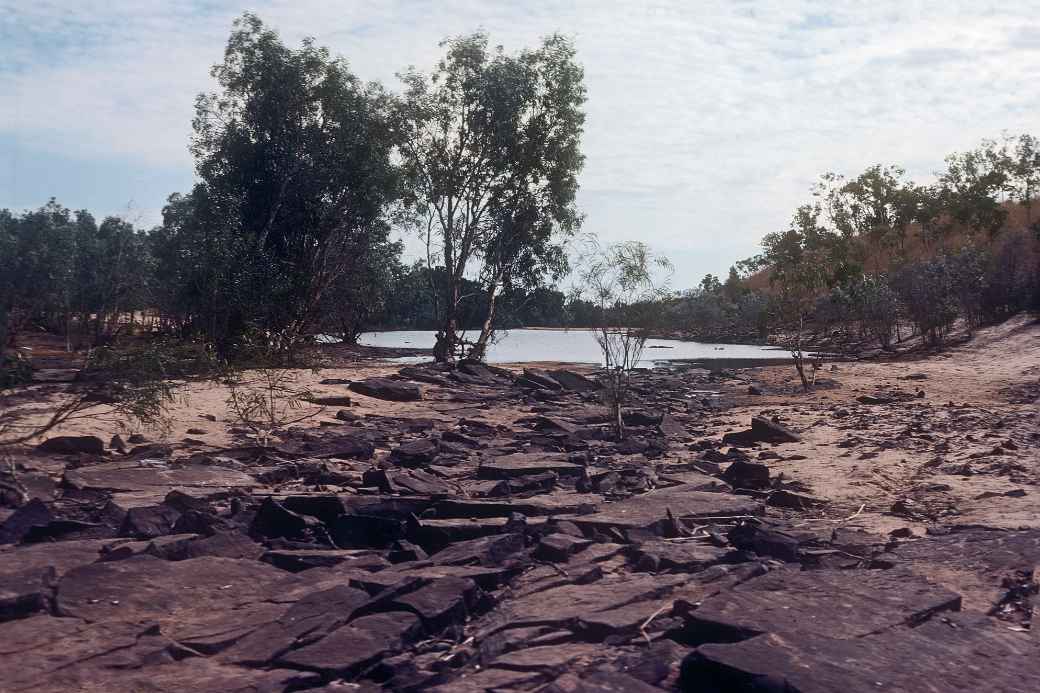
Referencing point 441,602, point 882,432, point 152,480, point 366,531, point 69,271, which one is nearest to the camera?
point 441,602

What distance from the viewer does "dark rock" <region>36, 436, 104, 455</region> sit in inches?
421

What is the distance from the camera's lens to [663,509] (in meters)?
8.43

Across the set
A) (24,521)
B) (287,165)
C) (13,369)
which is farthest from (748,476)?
(287,165)

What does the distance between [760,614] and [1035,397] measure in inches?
623

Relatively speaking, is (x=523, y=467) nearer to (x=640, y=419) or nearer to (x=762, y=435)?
(x=762, y=435)

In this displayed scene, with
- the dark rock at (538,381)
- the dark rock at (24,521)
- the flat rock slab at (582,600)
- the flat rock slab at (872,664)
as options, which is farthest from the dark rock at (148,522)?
the dark rock at (538,381)

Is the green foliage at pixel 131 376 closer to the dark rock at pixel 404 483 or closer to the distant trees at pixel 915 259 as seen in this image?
the dark rock at pixel 404 483

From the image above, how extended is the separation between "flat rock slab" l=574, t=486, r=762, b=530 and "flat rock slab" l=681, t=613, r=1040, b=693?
9.88 feet

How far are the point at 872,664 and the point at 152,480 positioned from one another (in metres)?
7.22

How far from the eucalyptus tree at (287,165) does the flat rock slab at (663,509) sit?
17231mm

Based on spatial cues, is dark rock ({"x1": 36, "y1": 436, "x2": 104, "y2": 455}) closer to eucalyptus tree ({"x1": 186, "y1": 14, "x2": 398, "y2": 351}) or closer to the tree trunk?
eucalyptus tree ({"x1": 186, "y1": 14, "x2": 398, "y2": 351})

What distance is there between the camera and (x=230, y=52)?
2555 cm

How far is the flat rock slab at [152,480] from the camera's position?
348 inches

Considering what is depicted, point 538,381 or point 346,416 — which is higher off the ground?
point 538,381
